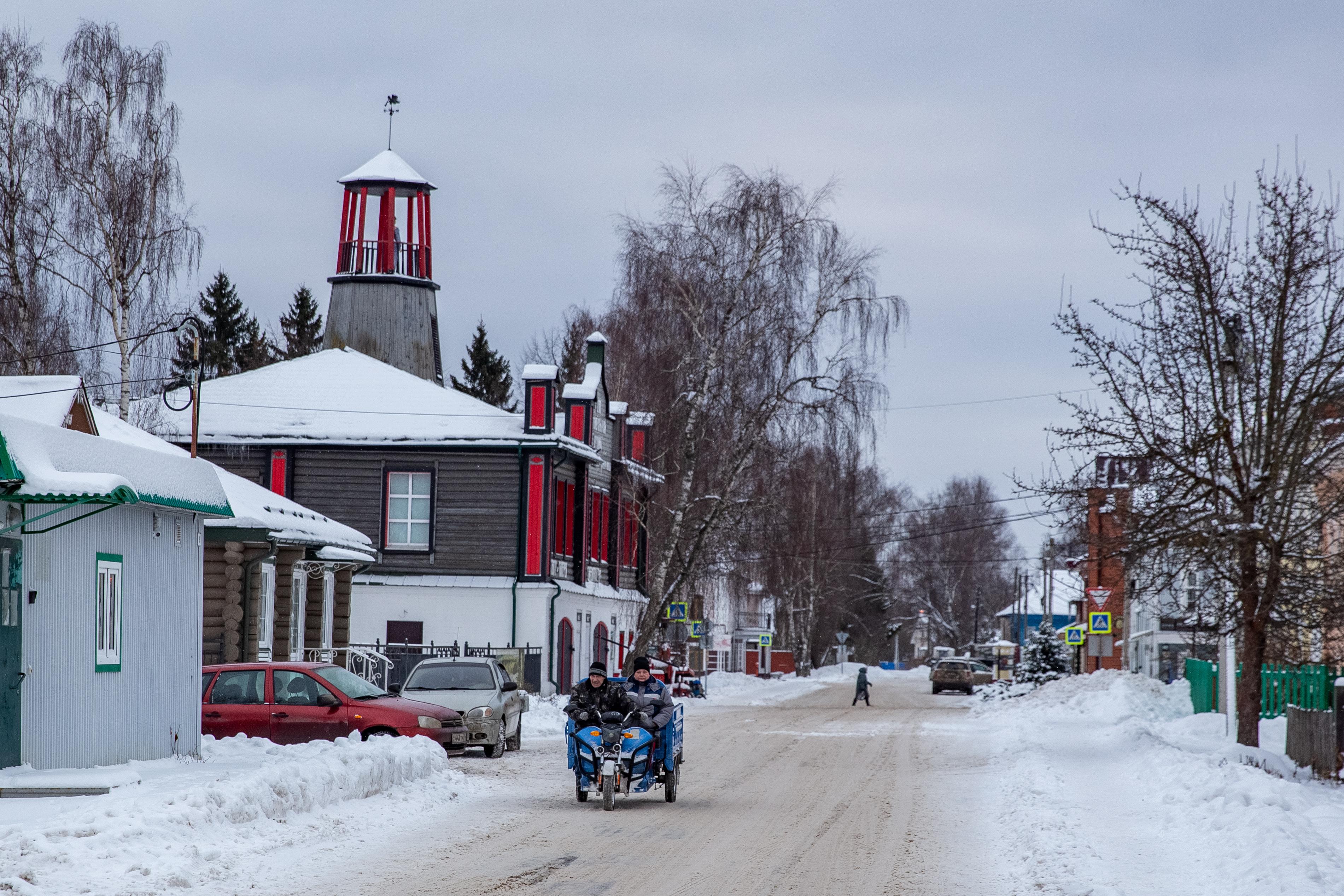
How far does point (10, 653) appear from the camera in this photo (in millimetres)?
14719

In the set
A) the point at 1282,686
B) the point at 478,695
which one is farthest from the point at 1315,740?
the point at 478,695

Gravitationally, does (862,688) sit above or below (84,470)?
below

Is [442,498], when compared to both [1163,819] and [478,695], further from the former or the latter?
[1163,819]

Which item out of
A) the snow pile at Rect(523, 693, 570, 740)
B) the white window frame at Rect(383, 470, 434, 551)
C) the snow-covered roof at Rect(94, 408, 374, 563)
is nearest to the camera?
the snow-covered roof at Rect(94, 408, 374, 563)

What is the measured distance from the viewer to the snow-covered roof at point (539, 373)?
4109cm

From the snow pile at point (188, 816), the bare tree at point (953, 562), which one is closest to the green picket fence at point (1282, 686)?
the snow pile at point (188, 816)

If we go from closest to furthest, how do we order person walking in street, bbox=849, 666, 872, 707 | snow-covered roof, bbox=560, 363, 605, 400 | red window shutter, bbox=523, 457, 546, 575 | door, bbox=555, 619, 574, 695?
red window shutter, bbox=523, 457, 546, 575 → door, bbox=555, 619, 574, 695 → snow-covered roof, bbox=560, 363, 605, 400 → person walking in street, bbox=849, 666, 872, 707

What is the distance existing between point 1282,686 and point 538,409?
2082 cm

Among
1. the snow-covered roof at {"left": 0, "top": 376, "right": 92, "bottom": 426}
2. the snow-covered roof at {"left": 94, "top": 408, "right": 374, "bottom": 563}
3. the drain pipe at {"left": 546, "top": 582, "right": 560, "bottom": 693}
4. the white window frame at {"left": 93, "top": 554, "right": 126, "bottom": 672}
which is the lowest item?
the drain pipe at {"left": 546, "top": 582, "right": 560, "bottom": 693}

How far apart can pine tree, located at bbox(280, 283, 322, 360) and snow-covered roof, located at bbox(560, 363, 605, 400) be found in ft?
115

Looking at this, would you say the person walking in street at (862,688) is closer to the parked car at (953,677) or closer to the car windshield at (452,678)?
the parked car at (953,677)

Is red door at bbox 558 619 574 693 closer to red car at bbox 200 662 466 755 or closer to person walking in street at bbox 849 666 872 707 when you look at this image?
person walking in street at bbox 849 666 872 707

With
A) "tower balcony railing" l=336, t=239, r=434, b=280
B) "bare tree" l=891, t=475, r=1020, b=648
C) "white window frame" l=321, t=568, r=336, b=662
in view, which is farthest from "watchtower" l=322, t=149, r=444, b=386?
"bare tree" l=891, t=475, r=1020, b=648

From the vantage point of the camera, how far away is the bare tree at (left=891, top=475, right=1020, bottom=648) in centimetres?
12450
